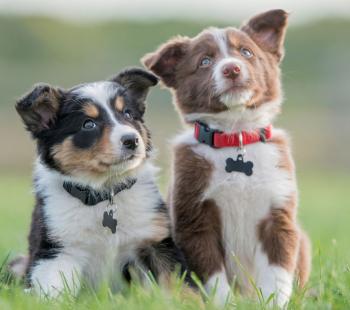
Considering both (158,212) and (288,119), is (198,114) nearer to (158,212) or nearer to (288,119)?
(158,212)

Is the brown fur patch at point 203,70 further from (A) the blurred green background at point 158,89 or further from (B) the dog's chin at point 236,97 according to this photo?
(A) the blurred green background at point 158,89

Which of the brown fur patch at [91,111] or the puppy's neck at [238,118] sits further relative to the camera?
the puppy's neck at [238,118]

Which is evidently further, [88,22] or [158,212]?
[88,22]

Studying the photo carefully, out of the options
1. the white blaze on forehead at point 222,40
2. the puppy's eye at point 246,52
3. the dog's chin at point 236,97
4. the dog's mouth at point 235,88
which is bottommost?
the dog's chin at point 236,97

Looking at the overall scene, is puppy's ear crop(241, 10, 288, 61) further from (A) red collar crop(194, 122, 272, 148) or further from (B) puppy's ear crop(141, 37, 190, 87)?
(A) red collar crop(194, 122, 272, 148)

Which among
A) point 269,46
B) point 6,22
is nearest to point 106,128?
point 269,46

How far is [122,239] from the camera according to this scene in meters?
5.55

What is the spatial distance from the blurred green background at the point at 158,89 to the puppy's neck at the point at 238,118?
1.56 metres

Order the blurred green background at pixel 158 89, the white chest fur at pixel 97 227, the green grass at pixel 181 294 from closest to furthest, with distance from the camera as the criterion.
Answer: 1. the green grass at pixel 181 294
2. the white chest fur at pixel 97 227
3. the blurred green background at pixel 158 89

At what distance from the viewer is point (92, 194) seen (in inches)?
223

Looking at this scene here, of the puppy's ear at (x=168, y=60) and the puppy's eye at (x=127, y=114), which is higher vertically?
the puppy's ear at (x=168, y=60)

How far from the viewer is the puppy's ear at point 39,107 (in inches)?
217

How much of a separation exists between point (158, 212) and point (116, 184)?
0.35 meters

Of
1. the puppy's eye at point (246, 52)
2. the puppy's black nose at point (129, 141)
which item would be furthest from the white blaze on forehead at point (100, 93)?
the puppy's eye at point (246, 52)
